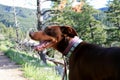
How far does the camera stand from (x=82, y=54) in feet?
13.9

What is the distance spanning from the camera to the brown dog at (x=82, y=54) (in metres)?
3.80

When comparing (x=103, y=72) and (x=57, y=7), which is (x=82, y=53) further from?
(x=57, y=7)

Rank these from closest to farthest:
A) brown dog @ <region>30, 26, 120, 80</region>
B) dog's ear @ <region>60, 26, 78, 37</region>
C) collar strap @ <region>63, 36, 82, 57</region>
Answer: brown dog @ <region>30, 26, 120, 80</region>, collar strap @ <region>63, 36, 82, 57</region>, dog's ear @ <region>60, 26, 78, 37</region>

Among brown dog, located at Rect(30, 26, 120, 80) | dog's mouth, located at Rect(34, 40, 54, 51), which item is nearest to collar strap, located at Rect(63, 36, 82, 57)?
brown dog, located at Rect(30, 26, 120, 80)

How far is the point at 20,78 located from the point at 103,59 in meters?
6.26

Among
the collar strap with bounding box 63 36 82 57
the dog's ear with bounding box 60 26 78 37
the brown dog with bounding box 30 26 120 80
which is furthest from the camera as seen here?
the dog's ear with bounding box 60 26 78 37

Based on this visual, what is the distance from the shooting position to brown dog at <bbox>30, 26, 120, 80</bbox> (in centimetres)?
380

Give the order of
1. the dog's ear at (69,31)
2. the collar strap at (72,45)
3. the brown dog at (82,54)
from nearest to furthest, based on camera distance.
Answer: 1. the brown dog at (82,54)
2. the collar strap at (72,45)
3. the dog's ear at (69,31)

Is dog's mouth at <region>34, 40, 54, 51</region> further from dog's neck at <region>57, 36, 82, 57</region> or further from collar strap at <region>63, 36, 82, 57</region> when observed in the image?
collar strap at <region>63, 36, 82, 57</region>

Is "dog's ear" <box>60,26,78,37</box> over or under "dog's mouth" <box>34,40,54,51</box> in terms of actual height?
over

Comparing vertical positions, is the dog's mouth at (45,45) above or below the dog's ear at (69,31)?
below

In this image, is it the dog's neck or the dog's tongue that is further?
the dog's tongue

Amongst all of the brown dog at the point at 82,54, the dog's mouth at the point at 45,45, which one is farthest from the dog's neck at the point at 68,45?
the dog's mouth at the point at 45,45

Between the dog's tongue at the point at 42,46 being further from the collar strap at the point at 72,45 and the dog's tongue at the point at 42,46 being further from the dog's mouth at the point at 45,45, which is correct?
the collar strap at the point at 72,45
